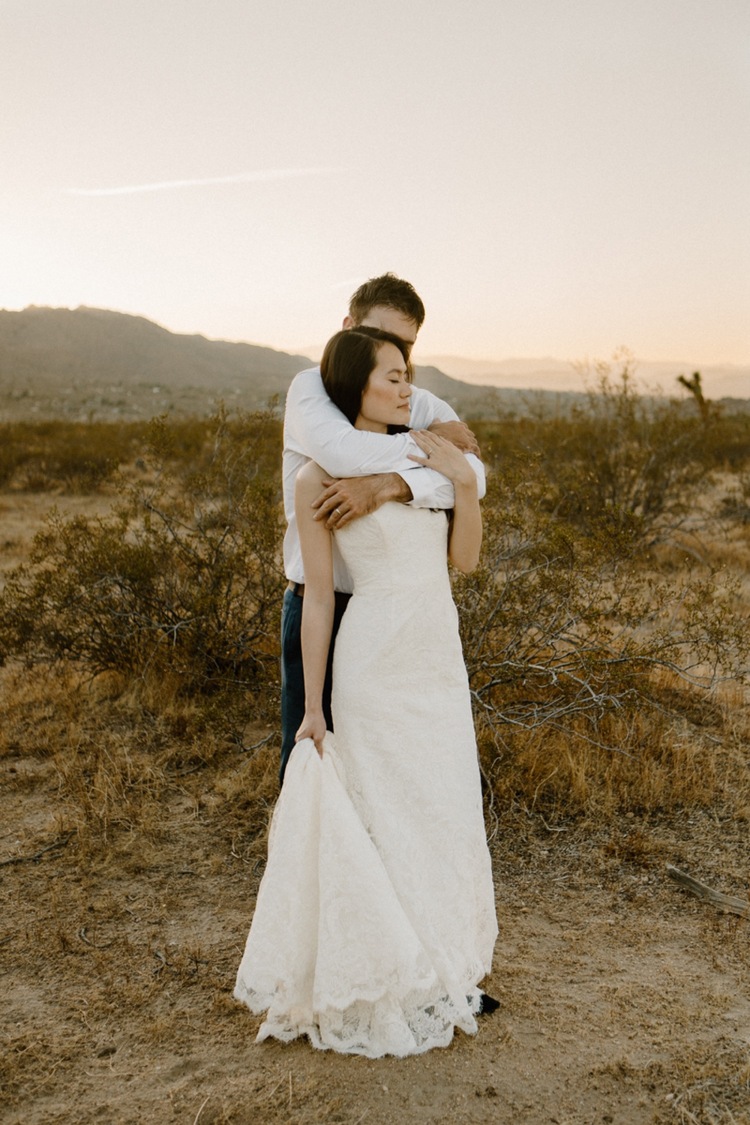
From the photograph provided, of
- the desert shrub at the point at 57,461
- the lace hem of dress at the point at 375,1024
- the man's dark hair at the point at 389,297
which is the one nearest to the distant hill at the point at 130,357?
the desert shrub at the point at 57,461

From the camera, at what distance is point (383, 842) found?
102 inches

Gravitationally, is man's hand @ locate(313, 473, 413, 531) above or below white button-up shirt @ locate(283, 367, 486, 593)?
below

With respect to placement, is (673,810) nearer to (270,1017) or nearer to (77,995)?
(270,1017)

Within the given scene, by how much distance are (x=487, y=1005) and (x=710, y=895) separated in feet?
3.94

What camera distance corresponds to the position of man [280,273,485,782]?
8.30ft

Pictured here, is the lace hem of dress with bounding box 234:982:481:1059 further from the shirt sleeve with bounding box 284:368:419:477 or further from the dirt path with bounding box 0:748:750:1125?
the shirt sleeve with bounding box 284:368:419:477

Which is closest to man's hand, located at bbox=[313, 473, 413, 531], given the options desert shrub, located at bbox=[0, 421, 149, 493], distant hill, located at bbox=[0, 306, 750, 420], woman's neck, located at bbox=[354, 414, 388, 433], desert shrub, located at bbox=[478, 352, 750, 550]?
woman's neck, located at bbox=[354, 414, 388, 433]

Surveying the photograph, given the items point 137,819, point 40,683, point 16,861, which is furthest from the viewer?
point 40,683

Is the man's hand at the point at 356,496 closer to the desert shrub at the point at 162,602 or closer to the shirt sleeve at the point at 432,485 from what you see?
the shirt sleeve at the point at 432,485

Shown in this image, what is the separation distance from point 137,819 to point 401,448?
99.5 inches

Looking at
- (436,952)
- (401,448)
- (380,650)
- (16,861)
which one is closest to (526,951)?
(436,952)

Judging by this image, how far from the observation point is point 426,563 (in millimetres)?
2680

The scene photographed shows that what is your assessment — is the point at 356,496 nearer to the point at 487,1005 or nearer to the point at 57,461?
the point at 487,1005

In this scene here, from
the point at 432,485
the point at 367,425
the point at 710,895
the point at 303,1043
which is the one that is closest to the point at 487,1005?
the point at 303,1043
